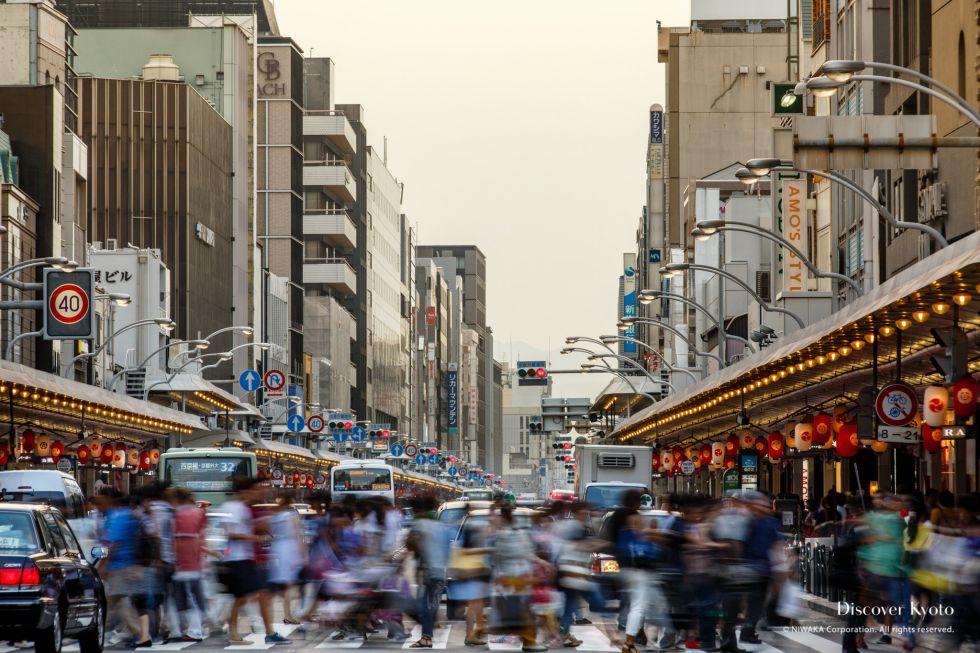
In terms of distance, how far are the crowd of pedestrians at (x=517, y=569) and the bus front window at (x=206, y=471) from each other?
21694mm

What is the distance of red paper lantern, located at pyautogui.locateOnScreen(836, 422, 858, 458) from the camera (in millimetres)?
35781

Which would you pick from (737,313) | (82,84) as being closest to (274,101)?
(82,84)

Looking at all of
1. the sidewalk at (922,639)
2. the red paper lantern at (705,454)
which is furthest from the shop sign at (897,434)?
the red paper lantern at (705,454)

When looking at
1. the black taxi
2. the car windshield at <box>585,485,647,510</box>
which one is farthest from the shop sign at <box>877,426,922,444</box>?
the black taxi

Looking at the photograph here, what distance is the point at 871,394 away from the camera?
3127cm

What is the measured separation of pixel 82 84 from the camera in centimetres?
11231

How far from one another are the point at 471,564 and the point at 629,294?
5421 inches

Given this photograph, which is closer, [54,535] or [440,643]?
[54,535]

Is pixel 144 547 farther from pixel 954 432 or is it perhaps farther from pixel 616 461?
pixel 616 461

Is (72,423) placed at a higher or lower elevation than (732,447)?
higher

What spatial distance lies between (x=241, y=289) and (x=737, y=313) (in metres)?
53.8

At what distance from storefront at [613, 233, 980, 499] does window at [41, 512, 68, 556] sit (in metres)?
9.87

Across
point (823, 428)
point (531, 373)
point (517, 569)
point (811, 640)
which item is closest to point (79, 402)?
point (823, 428)

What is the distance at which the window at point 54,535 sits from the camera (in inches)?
706
